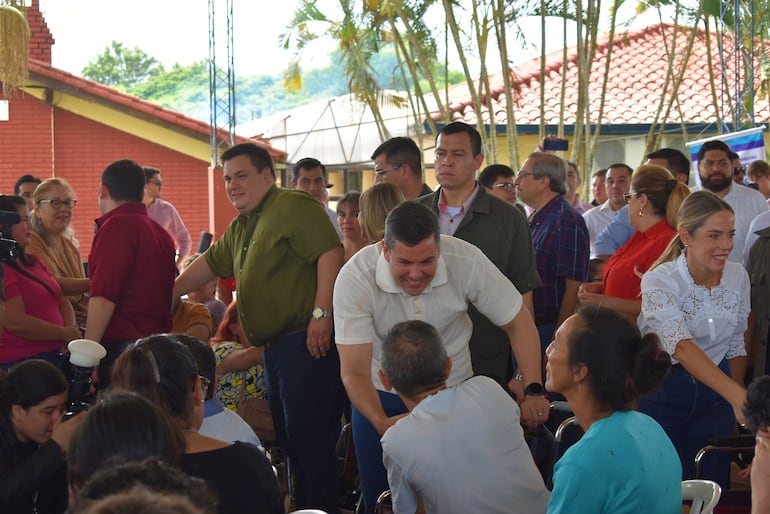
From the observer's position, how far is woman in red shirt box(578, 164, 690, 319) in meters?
4.87

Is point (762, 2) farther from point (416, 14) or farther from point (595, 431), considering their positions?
point (595, 431)

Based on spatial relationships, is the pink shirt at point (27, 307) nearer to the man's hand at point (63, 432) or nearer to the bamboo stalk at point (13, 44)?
the man's hand at point (63, 432)

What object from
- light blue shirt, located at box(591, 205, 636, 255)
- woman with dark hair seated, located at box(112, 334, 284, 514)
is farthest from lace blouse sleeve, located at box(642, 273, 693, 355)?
light blue shirt, located at box(591, 205, 636, 255)

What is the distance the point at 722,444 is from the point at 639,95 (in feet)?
52.2

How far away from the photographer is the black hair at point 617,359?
2916 millimetres

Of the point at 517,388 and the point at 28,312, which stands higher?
the point at 28,312

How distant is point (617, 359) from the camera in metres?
2.95

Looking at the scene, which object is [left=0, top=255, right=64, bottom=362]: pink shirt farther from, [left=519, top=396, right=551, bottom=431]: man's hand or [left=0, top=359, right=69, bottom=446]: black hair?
[left=519, top=396, right=551, bottom=431]: man's hand

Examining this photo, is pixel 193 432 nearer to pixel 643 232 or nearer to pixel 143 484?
pixel 143 484

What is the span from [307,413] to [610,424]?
2.26 m

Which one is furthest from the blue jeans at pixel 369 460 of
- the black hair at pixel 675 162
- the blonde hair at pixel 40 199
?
the black hair at pixel 675 162

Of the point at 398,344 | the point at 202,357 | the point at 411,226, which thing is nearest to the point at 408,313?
the point at 411,226

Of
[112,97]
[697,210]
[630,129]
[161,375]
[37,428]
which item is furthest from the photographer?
[630,129]

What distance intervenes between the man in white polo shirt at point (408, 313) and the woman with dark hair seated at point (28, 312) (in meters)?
1.89
